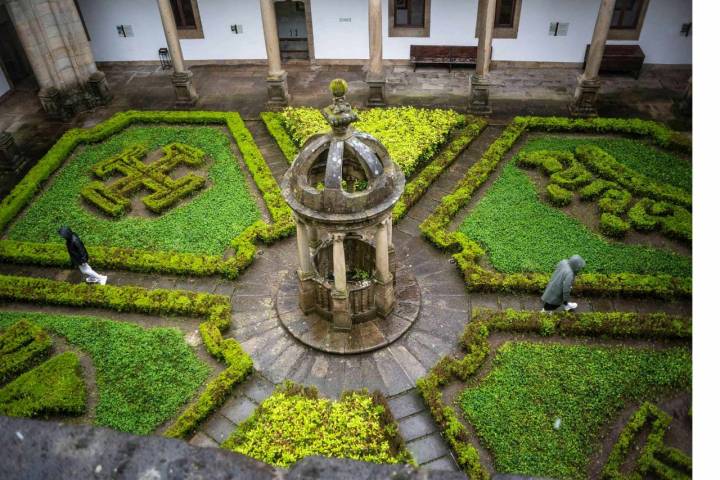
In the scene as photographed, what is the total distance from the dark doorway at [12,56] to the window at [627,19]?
24036mm

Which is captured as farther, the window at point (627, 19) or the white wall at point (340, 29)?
the white wall at point (340, 29)

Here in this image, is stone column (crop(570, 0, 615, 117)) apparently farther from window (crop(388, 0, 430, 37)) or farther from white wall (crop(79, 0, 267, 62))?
white wall (crop(79, 0, 267, 62))

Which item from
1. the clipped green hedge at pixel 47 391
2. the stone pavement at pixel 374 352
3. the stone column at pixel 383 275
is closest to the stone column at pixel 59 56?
the stone pavement at pixel 374 352

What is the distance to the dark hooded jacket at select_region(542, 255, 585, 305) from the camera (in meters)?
10.2

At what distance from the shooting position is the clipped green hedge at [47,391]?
32.2 ft

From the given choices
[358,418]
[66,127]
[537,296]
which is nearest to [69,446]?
[358,418]

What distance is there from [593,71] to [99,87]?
59.6ft

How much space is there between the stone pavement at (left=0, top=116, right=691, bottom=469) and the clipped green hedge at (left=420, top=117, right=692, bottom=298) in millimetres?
283

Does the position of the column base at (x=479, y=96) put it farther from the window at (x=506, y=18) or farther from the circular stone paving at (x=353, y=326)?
the circular stone paving at (x=353, y=326)

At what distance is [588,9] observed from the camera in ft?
66.7

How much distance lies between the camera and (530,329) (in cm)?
1102

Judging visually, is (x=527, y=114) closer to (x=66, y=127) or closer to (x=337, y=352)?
(x=337, y=352)

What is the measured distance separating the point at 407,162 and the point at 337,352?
680 cm

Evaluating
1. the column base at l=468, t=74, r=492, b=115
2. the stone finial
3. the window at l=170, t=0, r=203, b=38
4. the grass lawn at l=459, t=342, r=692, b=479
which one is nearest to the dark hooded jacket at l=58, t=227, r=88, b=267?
the stone finial
